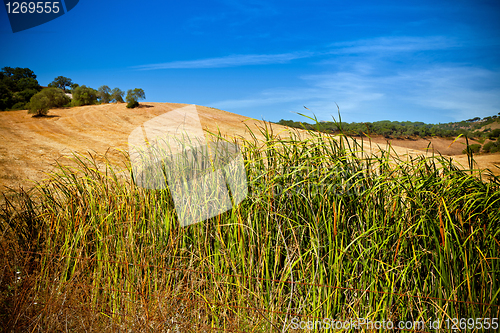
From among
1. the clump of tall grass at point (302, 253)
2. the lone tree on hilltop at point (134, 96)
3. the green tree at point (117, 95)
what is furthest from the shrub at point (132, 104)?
the clump of tall grass at point (302, 253)

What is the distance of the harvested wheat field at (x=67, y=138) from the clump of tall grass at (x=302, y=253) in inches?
17.8

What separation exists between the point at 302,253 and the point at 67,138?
584 inches

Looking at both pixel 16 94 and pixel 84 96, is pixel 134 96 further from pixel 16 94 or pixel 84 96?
pixel 16 94

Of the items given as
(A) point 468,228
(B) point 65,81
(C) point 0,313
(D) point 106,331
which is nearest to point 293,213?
(A) point 468,228

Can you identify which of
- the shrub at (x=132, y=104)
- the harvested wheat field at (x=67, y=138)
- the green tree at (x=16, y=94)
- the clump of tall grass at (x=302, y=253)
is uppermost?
the green tree at (x=16, y=94)

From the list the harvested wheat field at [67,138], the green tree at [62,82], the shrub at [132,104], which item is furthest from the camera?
the green tree at [62,82]

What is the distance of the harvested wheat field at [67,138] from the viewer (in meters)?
7.18

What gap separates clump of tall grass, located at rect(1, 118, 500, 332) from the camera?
1.89m

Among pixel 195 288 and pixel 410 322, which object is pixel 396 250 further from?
pixel 195 288

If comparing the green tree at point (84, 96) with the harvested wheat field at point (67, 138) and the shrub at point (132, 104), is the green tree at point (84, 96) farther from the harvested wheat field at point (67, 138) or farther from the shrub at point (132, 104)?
the shrub at point (132, 104)

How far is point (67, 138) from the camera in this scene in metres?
13.6

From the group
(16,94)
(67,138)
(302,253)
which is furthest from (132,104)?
(302,253)

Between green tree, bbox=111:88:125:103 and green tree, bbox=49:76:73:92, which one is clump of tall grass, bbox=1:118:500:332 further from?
green tree, bbox=49:76:73:92

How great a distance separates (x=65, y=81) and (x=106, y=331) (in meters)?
58.4
